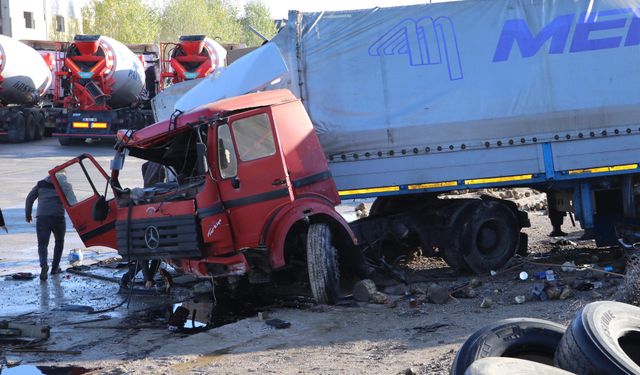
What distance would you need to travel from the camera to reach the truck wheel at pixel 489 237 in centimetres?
1227

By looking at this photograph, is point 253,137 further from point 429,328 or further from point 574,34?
point 574,34

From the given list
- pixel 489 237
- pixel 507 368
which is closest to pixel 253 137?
pixel 489 237

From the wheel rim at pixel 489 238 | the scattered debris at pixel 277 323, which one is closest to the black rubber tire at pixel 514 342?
the scattered debris at pixel 277 323

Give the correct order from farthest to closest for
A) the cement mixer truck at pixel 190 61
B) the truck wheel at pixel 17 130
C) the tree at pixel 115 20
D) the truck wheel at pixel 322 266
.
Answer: the tree at pixel 115 20 → the cement mixer truck at pixel 190 61 → the truck wheel at pixel 17 130 → the truck wheel at pixel 322 266

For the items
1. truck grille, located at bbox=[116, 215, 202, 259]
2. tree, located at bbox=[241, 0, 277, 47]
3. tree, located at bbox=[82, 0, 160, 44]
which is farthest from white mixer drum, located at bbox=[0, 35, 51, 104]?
tree, located at bbox=[241, 0, 277, 47]

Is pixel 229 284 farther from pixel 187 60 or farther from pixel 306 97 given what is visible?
pixel 187 60

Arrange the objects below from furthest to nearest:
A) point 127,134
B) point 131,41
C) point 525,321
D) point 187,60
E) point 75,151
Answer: point 131,41 → point 187,60 → point 75,151 → point 127,134 → point 525,321

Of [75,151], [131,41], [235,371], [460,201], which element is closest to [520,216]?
[460,201]

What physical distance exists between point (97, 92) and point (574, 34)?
2100 cm

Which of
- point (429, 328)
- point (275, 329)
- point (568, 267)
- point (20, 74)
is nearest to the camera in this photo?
point (429, 328)

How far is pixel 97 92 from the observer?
100 ft

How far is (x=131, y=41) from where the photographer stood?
207 ft

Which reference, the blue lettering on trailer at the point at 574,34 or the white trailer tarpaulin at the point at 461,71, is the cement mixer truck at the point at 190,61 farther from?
the blue lettering on trailer at the point at 574,34

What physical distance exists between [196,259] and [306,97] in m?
2.82
